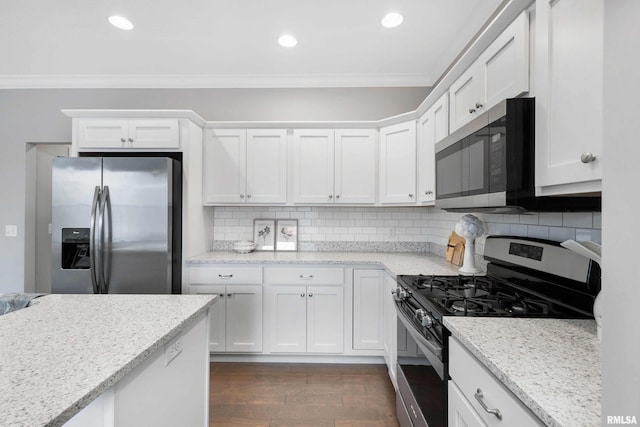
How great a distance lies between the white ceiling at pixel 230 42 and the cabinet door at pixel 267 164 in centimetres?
64

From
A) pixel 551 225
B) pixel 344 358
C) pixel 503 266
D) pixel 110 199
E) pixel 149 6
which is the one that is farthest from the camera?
pixel 344 358

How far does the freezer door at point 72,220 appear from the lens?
8.00 feet

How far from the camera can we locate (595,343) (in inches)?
37.1

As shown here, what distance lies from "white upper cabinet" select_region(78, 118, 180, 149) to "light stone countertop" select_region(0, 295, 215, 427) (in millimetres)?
1617

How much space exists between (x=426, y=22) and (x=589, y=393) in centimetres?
238

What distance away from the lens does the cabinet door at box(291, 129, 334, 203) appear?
2.96m

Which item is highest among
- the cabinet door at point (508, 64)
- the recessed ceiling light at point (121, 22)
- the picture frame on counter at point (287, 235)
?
the recessed ceiling light at point (121, 22)

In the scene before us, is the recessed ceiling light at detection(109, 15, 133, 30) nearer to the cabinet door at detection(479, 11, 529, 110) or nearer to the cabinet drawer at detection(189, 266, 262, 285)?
the cabinet drawer at detection(189, 266, 262, 285)

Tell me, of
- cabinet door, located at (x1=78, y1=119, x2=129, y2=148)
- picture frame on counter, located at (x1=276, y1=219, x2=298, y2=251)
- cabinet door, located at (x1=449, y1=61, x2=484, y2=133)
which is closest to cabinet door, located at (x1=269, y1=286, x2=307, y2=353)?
picture frame on counter, located at (x1=276, y1=219, x2=298, y2=251)

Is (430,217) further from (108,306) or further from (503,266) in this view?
(108,306)

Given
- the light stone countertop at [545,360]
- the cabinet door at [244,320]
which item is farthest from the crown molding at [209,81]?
the light stone countertop at [545,360]

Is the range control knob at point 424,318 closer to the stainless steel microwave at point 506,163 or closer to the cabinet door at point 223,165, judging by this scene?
the stainless steel microwave at point 506,163

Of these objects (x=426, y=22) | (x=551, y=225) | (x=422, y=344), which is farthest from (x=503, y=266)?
(x=426, y=22)

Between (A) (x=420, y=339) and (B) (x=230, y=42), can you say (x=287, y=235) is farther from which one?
(A) (x=420, y=339)
